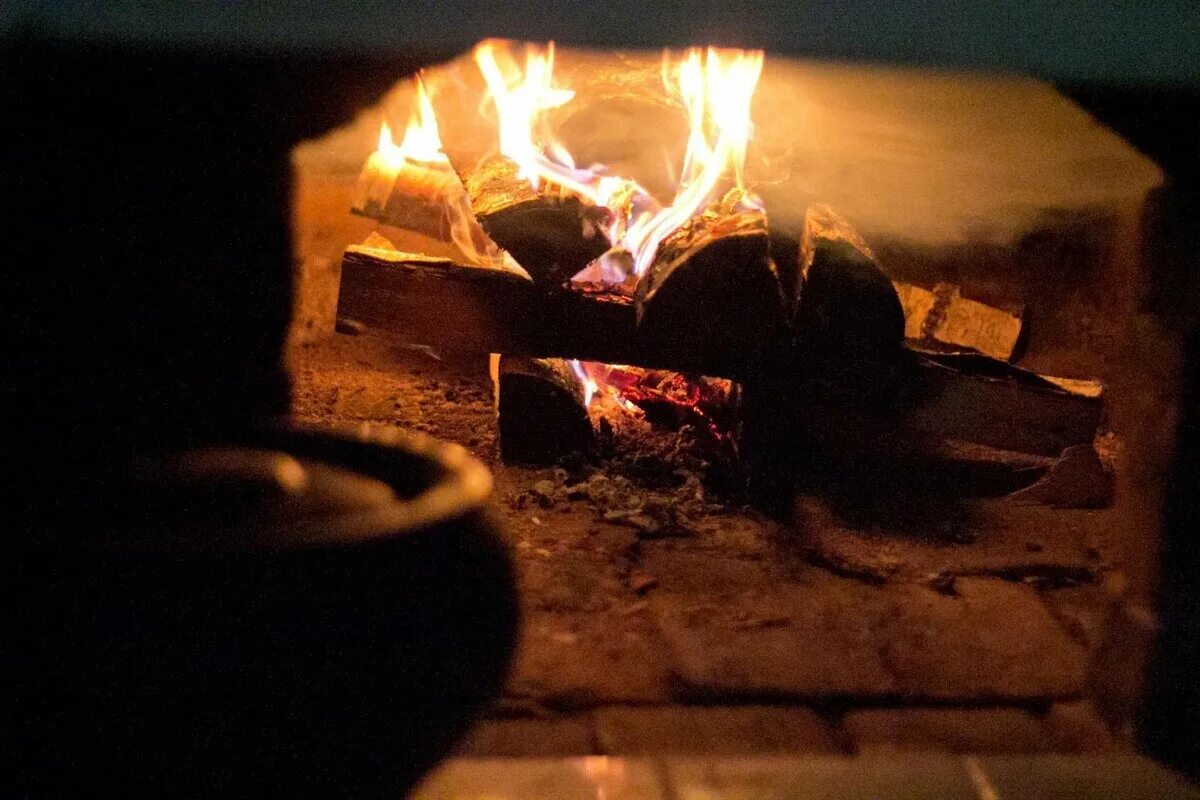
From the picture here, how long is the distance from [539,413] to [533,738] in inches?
35.2

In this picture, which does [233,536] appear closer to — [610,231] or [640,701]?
[640,701]

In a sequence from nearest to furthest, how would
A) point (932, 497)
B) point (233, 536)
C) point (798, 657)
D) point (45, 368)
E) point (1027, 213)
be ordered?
point (233, 536) → point (798, 657) → point (45, 368) → point (932, 497) → point (1027, 213)

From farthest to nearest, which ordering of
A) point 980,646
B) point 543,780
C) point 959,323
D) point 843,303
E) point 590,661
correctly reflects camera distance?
point 959,323 → point 843,303 → point 980,646 → point 590,661 → point 543,780

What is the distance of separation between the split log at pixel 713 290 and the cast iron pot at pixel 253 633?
109cm

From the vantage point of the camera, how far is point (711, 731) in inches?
56.5

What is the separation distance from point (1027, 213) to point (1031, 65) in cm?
124

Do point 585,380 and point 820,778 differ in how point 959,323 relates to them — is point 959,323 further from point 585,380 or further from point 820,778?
point 820,778

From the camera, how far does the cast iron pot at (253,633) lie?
0.77m

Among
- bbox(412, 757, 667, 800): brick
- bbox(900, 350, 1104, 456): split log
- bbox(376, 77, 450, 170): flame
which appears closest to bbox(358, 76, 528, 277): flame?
bbox(376, 77, 450, 170): flame

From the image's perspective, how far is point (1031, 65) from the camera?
1.44 metres

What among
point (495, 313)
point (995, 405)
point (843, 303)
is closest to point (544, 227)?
point (495, 313)

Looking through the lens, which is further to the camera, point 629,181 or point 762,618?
point 629,181

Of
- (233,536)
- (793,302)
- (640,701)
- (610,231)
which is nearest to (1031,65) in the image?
(793,302)

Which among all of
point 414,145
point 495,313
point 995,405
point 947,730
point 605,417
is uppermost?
point 414,145
